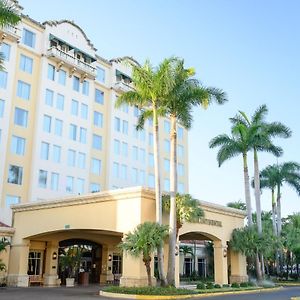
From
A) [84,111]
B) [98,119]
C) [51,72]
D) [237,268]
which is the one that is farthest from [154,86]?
[98,119]

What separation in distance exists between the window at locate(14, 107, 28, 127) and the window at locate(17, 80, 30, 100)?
4.82 feet

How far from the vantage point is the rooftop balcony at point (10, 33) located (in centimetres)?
4275

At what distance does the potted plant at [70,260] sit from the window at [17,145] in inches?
480

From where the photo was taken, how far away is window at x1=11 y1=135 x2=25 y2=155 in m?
43.7

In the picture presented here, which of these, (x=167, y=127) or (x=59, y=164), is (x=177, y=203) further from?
(x=167, y=127)

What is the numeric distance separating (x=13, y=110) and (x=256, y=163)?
24389mm

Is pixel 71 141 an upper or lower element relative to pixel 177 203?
upper

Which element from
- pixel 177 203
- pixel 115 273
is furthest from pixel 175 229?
pixel 115 273

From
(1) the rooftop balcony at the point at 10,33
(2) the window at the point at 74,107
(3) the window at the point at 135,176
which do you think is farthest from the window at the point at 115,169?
(1) the rooftop balcony at the point at 10,33

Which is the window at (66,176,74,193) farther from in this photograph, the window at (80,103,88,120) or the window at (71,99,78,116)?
the window at (80,103,88,120)

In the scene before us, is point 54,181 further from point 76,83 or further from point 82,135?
point 76,83

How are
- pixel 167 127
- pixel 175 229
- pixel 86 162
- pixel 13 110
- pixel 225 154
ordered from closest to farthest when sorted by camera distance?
pixel 175 229 < pixel 225 154 < pixel 13 110 < pixel 86 162 < pixel 167 127

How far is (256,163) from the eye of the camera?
125ft

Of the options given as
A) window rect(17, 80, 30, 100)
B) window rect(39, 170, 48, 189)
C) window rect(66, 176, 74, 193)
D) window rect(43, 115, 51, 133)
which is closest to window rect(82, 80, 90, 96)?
window rect(43, 115, 51, 133)
